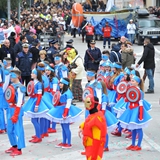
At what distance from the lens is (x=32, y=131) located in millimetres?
13766

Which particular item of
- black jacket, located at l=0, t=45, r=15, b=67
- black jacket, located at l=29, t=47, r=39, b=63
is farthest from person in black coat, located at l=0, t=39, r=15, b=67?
black jacket, located at l=29, t=47, r=39, b=63

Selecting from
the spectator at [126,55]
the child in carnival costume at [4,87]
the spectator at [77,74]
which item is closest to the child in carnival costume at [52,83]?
the child in carnival costume at [4,87]

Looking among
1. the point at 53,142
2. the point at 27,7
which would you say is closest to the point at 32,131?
the point at 53,142

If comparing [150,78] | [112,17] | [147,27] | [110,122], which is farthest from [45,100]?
[112,17]

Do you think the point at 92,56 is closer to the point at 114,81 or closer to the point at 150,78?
the point at 150,78

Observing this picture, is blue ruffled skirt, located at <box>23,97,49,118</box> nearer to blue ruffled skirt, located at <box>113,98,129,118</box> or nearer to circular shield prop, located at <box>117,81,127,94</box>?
blue ruffled skirt, located at <box>113,98,129,118</box>

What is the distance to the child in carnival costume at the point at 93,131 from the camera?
907 centimetres

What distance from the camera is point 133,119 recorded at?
11680 millimetres

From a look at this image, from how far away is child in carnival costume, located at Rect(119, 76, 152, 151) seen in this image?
11.7 metres

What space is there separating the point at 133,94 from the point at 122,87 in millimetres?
863

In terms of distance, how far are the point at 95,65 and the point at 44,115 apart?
7323mm

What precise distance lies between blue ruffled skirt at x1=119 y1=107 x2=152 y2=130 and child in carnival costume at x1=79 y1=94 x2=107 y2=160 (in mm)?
2598

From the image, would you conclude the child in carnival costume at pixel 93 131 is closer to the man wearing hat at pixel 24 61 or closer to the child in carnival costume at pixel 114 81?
the child in carnival costume at pixel 114 81

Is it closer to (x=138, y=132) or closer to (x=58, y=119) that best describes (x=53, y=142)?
(x=58, y=119)
